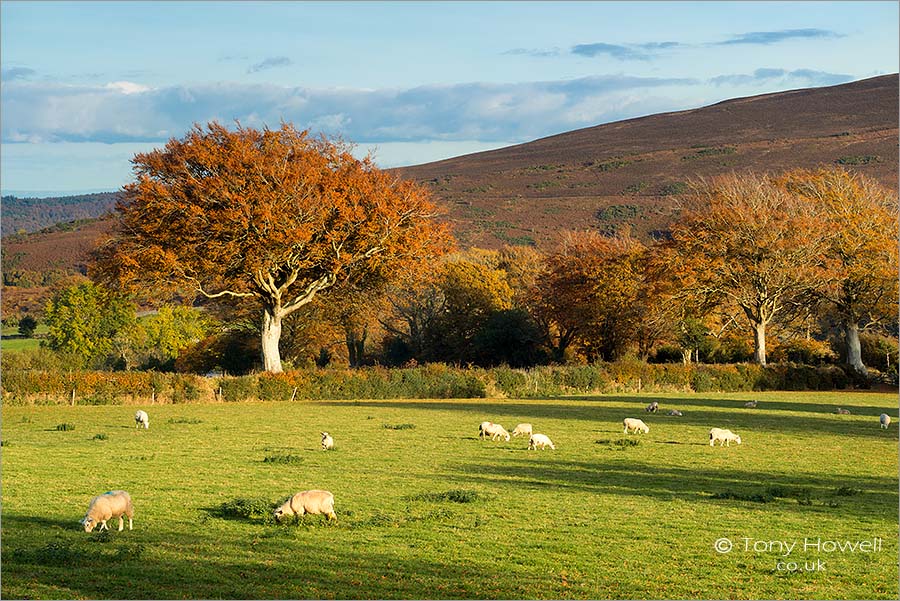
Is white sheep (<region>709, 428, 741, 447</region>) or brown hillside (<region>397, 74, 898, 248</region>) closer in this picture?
white sheep (<region>709, 428, 741, 447</region>)

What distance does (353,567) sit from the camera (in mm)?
11680

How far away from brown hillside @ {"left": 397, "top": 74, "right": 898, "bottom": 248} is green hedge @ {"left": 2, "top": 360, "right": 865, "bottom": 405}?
3109 inches

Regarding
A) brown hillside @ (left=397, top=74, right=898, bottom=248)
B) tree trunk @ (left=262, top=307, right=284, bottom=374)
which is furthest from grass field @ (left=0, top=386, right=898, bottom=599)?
brown hillside @ (left=397, top=74, right=898, bottom=248)

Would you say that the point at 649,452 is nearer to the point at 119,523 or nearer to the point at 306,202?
the point at 119,523

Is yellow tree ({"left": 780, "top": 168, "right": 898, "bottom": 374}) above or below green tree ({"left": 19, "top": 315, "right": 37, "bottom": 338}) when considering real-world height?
above

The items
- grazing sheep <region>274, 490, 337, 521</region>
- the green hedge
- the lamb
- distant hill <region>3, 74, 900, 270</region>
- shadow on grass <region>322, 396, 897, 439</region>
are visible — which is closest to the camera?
the lamb

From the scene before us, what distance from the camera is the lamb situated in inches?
515

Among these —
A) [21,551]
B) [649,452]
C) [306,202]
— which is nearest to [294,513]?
[21,551]

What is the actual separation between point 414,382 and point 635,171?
448 ft

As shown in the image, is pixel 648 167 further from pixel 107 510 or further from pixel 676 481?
pixel 107 510

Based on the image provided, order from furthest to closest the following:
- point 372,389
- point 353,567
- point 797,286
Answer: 1. point 797,286
2. point 372,389
3. point 353,567

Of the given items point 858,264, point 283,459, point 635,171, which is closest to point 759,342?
point 858,264

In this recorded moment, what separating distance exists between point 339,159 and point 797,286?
27.2 m

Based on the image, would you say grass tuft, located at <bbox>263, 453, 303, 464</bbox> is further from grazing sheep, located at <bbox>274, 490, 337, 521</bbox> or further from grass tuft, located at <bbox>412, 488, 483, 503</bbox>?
grazing sheep, located at <bbox>274, 490, 337, 521</bbox>
